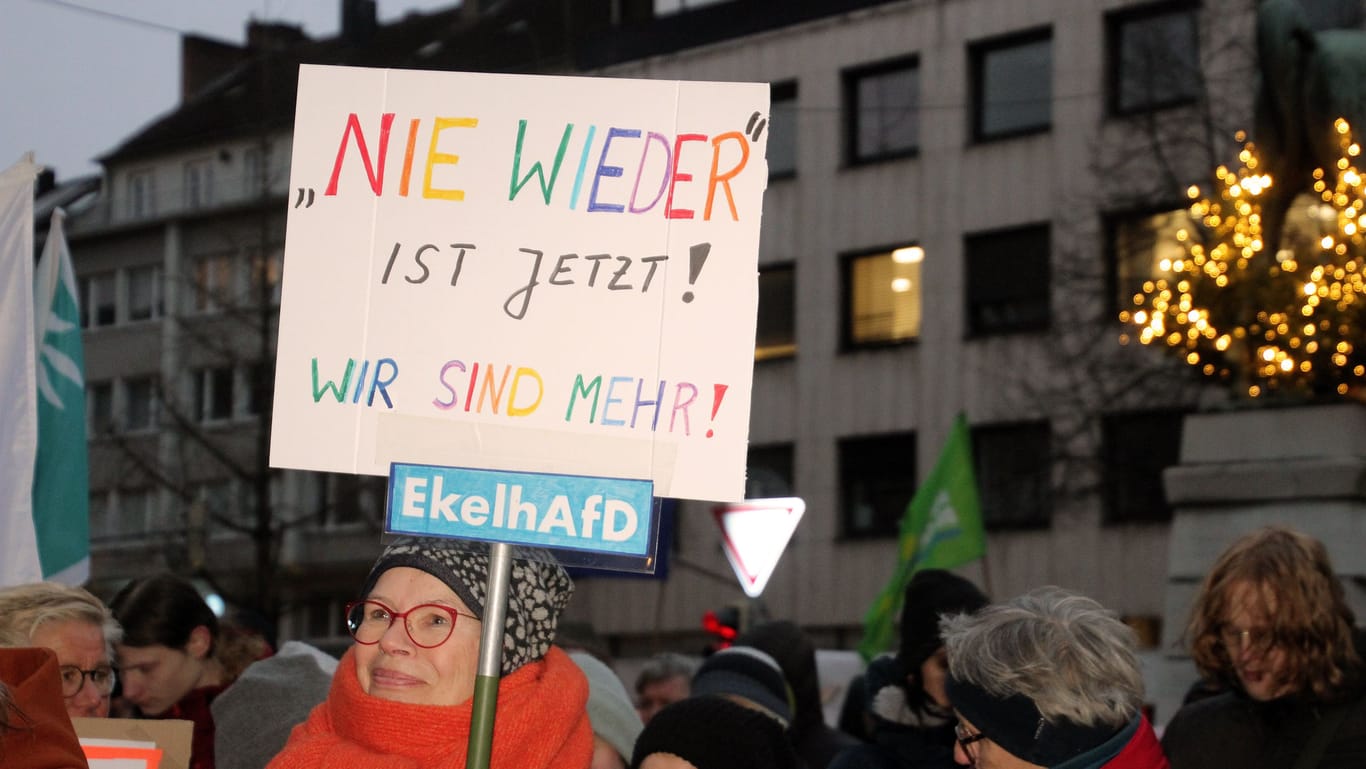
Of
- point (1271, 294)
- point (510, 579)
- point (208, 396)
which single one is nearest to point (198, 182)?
point (208, 396)

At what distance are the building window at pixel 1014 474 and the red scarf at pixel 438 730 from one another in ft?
89.6

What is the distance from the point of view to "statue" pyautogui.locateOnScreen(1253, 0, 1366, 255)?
1114 cm

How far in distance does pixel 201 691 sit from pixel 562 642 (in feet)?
4.20

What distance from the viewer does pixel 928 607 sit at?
211 inches

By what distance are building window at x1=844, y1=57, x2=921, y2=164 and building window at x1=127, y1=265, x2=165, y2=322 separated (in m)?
20.3

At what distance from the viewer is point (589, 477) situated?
3461 millimetres

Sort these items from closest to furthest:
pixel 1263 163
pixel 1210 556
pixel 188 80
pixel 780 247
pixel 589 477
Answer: pixel 589 477 < pixel 1263 163 < pixel 1210 556 < pixel 780 247 < pixel 188 80

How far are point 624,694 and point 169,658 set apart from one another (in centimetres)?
122

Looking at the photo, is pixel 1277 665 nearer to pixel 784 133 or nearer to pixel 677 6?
pixel 784 133

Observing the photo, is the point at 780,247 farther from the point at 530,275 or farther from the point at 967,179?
the point at 530,275

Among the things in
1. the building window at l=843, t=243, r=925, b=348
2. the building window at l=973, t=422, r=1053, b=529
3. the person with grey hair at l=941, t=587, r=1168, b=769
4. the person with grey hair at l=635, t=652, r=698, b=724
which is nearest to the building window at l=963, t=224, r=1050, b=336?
the building window at l=843, t=243, r=925, b=348

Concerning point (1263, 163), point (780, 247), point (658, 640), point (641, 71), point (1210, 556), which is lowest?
point (658, 640)

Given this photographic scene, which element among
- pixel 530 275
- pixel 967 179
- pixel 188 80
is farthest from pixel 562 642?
pixel 188 80

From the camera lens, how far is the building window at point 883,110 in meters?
33.0
